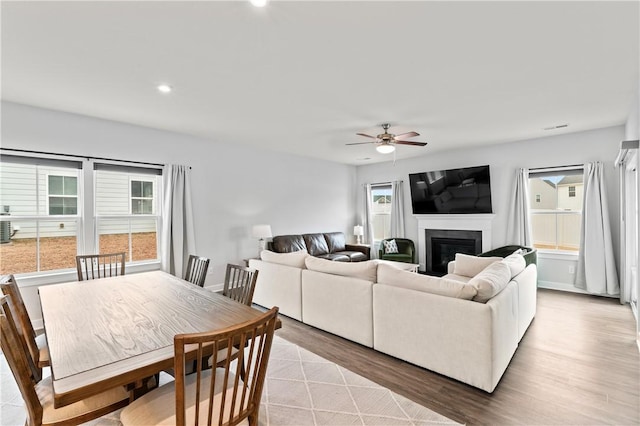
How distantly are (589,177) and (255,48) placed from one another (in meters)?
5.27

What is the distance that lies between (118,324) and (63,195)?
3.14 m

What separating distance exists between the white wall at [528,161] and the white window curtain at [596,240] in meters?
0.16

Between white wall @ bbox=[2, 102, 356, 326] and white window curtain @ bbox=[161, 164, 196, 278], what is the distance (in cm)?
23

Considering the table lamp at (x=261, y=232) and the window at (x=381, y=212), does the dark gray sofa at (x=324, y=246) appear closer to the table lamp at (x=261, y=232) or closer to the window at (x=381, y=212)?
the table lamp at (x=261, y=232)

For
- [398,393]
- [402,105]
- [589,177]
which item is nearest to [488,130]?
[589,177]

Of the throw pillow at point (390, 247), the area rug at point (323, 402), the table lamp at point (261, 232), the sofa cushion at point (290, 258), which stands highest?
the table lamp at point (261, 232)

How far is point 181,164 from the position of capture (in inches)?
191

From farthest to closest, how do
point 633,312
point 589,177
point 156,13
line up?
point 589,177
point 633,312
point 156,13

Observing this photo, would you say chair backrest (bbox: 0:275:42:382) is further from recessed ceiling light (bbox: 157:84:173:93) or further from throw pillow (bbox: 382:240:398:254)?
throw pillow (bbox: 382:240:398:254)

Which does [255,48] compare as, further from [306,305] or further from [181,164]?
[181,164]

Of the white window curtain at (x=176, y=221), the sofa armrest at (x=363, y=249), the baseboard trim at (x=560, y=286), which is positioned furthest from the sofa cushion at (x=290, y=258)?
the baseboard trim at (x=560, y=286)

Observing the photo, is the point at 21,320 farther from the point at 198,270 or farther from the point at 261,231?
the point at 261,231

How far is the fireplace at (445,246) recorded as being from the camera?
6.08 m

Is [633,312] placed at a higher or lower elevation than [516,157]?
lower
